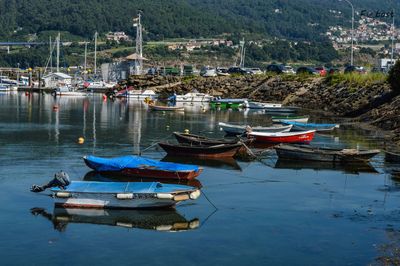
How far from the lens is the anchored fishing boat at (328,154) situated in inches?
1722

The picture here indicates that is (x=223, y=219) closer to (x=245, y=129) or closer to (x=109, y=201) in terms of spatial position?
(x=109, y=201)

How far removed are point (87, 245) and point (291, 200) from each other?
11.5 m

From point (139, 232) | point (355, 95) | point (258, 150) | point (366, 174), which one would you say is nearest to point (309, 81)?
point (355, 95)

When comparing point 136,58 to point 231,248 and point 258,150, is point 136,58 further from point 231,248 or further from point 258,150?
point 231,248

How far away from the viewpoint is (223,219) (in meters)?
30.2

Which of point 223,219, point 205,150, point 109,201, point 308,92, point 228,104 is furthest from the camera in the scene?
point 308,92

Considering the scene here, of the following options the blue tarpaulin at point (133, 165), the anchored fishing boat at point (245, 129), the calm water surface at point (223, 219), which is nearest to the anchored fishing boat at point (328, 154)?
the calm water surface at point (223, 219)

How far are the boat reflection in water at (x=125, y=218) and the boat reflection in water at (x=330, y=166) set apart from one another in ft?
47.4

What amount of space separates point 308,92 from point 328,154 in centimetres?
5558

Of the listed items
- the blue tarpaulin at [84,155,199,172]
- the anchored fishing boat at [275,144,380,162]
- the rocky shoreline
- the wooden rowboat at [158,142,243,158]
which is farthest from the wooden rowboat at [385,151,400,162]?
the blue tarpaulin at [84,155,199,172]

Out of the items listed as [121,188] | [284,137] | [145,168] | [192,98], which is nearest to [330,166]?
[284,137]

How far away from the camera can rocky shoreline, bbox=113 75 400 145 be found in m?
67.8

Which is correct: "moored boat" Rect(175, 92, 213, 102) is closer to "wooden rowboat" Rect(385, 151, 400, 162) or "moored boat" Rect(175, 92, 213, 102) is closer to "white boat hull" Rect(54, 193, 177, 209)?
"wooden rowboat" Rect(385, 151, 400, 162)

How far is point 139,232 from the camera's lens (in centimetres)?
2831
